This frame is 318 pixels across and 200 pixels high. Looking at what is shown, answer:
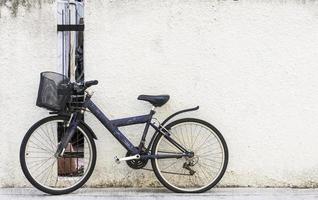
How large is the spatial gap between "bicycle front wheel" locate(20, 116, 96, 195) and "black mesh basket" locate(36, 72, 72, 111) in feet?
0.94

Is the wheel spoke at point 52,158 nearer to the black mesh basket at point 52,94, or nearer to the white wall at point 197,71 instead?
the white wall at point 197,71

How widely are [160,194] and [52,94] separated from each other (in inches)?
63.3

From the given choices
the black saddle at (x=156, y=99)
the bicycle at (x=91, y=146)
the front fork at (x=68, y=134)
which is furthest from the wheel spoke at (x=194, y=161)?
the front fork at (x=68, y=134)

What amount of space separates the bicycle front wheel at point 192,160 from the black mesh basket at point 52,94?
1184 millimetres

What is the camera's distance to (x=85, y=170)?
261 inches

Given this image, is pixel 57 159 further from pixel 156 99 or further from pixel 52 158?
pixel 156 99

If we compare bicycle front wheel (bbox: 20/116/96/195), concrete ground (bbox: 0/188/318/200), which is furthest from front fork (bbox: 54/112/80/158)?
concrete ground (bbox: 0/188/318/200)

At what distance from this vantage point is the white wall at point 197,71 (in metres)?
6.65

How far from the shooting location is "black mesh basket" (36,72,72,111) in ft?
20.6

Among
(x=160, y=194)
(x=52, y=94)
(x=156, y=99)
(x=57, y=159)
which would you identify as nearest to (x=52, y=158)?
(x=57, y=159)

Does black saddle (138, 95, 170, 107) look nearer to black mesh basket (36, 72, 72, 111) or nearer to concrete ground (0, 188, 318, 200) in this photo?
black mesh basket (36, 72, 72, 111)

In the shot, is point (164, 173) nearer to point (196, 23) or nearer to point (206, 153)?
point (206, 153)

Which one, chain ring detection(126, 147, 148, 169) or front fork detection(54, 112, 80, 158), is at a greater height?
front fork detection(54, 112, 80, 158)

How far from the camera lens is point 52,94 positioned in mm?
6281
